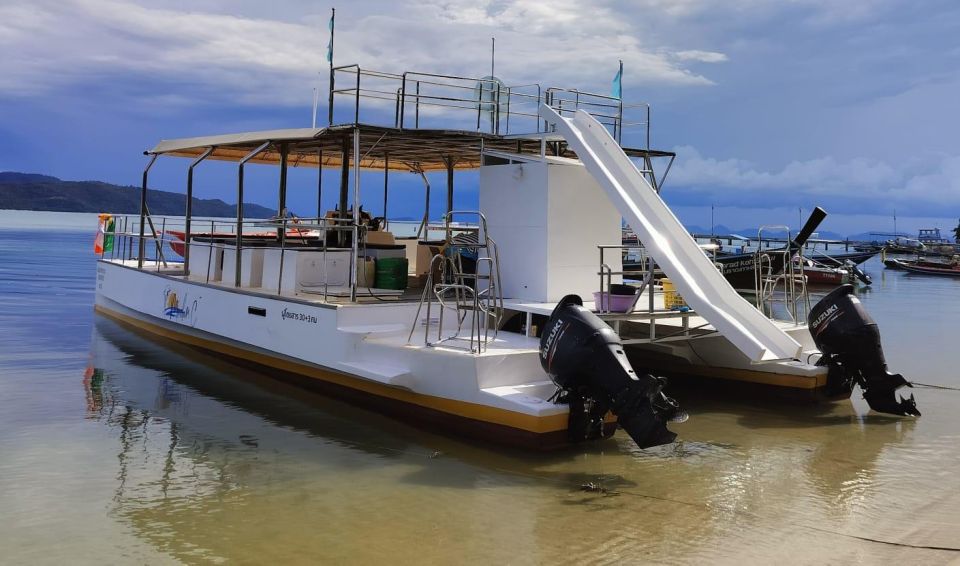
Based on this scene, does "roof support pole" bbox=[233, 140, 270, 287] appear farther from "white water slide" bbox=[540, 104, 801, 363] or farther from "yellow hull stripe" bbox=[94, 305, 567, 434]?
"white water slide" bbox=[540, 104, 801, 363]

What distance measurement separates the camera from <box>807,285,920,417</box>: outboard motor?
1029cm

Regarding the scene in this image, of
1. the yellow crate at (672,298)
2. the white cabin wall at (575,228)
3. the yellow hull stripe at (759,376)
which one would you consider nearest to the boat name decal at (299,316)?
the white cabin wall at (575,228)

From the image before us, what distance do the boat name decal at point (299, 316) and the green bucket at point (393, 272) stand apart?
62.9 inches

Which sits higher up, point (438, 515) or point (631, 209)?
point (631, 209)

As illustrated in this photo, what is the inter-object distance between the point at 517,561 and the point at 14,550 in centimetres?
385

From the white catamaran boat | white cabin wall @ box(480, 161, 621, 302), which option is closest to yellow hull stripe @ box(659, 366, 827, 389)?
the white catamaran boat

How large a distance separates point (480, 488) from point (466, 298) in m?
4.20

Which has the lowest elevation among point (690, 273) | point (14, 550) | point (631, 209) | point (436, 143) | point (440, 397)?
point (14, 550)

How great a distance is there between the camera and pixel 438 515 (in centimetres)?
683

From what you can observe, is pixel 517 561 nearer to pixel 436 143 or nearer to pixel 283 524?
pixel 283 524

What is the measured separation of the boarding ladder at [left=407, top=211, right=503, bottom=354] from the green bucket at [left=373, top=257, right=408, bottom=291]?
65 cm

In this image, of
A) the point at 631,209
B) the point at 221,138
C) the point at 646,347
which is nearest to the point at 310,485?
the point at 631,209

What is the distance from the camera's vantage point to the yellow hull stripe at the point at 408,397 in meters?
8.21

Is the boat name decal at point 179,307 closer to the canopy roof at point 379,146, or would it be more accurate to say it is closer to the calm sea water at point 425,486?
the calm sea water at point 425,486
